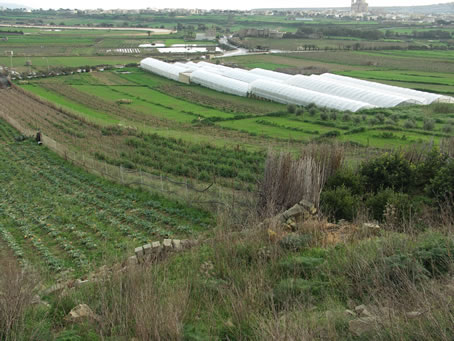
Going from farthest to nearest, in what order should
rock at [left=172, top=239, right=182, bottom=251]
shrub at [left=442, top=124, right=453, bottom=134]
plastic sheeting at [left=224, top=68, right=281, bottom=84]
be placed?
plastic sheeting at [left=224, top=68, right=281, bottom=84], shrub at [left=442, top=124, right=453, bottom=134], rock at [left=172, top=239, right=182, bottom=251]

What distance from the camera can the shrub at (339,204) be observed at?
39.1 feet

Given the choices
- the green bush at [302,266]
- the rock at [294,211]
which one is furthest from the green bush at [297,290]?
the rock at [294,211]

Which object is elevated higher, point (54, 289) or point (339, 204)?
point (339, 204)

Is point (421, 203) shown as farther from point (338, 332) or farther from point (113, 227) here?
point (113, 227)

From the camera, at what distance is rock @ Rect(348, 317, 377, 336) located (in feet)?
17.0

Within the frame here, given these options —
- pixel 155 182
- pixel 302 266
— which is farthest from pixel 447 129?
pixel 302 266

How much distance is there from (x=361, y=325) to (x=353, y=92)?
120ft

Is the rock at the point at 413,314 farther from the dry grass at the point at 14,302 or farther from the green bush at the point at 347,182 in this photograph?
the green bush at the point at 347,182

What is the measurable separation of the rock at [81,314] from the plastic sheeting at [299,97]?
1205 inches

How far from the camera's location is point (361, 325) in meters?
5.34

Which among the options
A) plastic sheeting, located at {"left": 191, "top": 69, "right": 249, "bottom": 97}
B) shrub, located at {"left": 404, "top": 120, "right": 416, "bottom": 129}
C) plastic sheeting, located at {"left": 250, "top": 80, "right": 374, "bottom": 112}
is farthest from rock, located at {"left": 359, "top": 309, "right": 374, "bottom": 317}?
plastic sheeting, located at {"left": 191, "top": 69, "right": 249, "bottom": 97}

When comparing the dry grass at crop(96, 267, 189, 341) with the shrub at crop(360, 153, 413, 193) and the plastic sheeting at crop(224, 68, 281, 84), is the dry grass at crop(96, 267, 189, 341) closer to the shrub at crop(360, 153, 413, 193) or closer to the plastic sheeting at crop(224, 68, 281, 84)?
the shrub at crop(360, 153, 413, 193)

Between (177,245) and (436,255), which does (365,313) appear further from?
(177,245)

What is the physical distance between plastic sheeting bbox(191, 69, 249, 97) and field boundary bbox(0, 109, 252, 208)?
2186 cm
